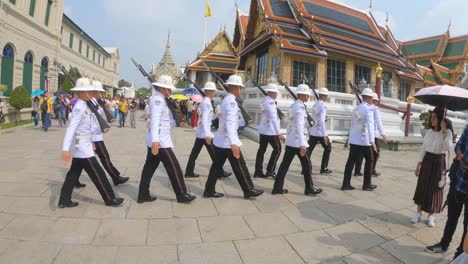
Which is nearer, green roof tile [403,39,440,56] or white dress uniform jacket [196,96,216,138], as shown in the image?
white dress uniform jacket [196,96,216,138]

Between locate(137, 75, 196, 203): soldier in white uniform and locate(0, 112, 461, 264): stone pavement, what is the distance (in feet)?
0.66

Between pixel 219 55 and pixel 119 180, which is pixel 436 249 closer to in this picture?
pixel 119 180

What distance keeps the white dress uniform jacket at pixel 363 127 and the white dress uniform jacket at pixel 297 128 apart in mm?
1130

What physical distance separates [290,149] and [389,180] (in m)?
3.18

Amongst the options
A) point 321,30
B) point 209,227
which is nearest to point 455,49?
point 321,30

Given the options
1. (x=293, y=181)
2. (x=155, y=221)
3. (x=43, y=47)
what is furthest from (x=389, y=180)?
(x=43, y=47)

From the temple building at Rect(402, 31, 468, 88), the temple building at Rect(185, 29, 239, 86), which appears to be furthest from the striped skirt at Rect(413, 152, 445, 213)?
the temple building at Rect(402, 31, 468, 88)

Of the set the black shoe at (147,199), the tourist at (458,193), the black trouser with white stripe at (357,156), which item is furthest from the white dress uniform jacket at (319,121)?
the black shoe at (147,199)

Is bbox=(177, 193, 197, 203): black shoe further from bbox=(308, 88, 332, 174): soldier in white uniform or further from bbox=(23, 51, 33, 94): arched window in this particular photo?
bbox=(23, 51, 33, 94): arched window

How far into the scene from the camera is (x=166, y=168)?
4445mm

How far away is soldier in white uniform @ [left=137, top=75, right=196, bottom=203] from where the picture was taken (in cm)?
435

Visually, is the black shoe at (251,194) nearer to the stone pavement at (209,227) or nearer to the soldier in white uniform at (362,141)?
the stone pavement at (209,227)

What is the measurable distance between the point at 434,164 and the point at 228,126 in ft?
9.25

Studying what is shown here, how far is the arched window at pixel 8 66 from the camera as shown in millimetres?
16438
